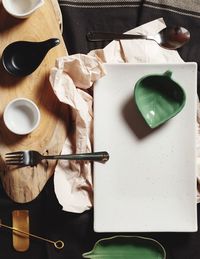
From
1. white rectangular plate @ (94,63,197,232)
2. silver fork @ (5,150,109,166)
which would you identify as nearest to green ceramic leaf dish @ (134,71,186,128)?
white rectangular plate @ (94,63,197,232)

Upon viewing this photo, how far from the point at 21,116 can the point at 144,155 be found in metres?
0.22

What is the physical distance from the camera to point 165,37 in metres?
0.88

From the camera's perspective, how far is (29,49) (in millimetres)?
811

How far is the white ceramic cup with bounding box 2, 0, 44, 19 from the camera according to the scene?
2.62ft

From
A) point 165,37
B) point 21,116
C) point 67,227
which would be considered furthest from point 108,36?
point 67,227

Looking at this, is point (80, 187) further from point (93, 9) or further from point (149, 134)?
point (93, 9)

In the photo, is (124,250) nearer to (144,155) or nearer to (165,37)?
(144,155)

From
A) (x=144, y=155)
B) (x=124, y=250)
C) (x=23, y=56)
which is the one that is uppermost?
(x=23, y=56)

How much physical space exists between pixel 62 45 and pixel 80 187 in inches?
9.9

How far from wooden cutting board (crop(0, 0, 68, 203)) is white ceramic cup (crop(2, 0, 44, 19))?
0.01m

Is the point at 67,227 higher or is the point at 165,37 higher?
the point at 165,37

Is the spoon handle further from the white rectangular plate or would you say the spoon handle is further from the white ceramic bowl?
the white ceramic bowl

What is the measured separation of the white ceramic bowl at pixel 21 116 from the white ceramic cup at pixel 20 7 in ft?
0.47

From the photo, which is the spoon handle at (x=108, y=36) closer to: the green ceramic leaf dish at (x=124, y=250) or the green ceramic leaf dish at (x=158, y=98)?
the green ceramic leaf dish at (x=158, y=98)
